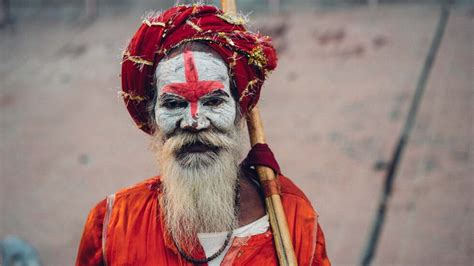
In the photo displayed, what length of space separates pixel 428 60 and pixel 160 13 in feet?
23.7

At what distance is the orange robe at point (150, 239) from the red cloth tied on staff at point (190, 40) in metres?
0.37

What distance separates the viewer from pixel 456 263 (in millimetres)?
6152

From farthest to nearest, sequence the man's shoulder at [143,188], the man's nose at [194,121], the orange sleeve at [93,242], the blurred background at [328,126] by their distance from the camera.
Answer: the blurred background at [328,126] < the man's shoulder at [143,188] < the orange sleeve at [93,242] < the man's nose at [194,121]

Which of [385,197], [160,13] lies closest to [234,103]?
[160,13]

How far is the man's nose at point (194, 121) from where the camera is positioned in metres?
2.67

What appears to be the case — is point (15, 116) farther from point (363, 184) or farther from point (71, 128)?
point (363, 184)

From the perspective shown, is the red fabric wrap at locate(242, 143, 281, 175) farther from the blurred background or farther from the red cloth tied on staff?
the blurred background

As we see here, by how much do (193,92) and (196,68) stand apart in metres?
0.09

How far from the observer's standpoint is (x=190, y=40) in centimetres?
273

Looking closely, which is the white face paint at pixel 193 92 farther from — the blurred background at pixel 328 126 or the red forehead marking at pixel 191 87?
the blurred background at pixel 328 126

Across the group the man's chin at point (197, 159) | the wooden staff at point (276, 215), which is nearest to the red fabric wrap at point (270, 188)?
the wooden staff at point (276, 215)

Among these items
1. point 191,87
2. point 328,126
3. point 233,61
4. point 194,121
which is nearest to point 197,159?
point 194,121

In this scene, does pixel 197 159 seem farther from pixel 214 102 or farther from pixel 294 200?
pixel 294 200

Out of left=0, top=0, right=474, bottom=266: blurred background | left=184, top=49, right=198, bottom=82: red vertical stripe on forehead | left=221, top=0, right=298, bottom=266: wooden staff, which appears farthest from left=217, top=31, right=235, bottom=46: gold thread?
left=0, top=0, right=474, bottom=266: blurred background
